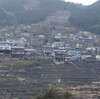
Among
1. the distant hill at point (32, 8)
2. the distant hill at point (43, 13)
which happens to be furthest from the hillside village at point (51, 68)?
the distant hill at point (32, 8)

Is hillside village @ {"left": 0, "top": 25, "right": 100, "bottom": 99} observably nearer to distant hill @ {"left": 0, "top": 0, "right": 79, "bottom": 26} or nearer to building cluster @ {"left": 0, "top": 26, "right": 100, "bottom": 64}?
building cluster @ {"left": 0, "top": 26, "right": 100, "bottom": 64}

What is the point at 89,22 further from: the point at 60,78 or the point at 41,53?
the point at 60,78

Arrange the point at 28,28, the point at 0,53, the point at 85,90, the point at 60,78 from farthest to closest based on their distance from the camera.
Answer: the point at 28,28
the point at 0,53
the point at 60,78
the point at 85,90

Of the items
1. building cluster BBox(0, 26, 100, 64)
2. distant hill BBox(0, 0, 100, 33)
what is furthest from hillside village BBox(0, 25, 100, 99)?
distant hill BBox(0, 0, 100, 33)

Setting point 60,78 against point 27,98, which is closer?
point 27,98

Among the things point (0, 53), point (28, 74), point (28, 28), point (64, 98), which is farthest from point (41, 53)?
point (64, 98)

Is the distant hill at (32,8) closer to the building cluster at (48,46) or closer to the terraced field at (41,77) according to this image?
the building cluster at (48,46)

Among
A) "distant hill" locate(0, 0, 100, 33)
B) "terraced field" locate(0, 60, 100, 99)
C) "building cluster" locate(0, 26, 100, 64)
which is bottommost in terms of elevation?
"terraced field" locate(0, 60, 100, 99)

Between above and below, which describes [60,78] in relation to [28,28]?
below
